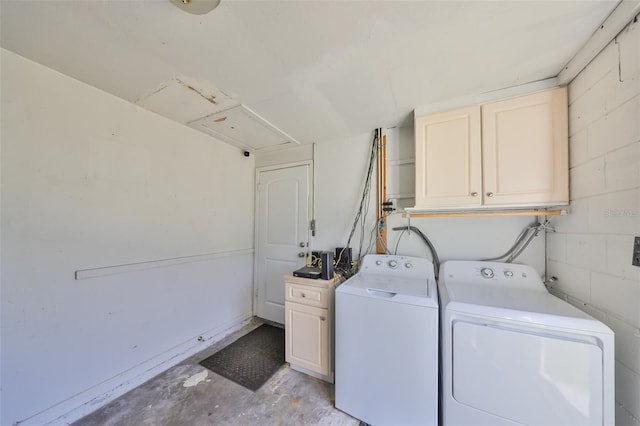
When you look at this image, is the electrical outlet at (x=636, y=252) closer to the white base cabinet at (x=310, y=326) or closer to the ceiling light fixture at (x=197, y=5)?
the white base cabinet at (x=310, y=326)

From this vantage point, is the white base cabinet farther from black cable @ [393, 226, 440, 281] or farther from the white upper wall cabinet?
the white upper wall cabinet

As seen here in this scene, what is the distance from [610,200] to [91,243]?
319 cm

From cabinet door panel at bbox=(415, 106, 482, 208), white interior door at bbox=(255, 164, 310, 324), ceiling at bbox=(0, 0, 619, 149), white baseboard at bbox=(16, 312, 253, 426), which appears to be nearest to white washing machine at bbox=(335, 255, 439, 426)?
cabinet door panel at bbox=(415, 106, 482, 208)

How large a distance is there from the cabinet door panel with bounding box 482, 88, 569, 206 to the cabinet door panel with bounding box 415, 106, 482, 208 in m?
0.07

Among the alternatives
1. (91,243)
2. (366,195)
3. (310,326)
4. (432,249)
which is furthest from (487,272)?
(91,243)

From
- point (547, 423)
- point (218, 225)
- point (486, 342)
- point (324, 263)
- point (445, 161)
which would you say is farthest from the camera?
point (218, 225)

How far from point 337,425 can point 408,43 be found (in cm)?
236

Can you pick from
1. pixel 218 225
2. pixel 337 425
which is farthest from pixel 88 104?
pixel 337 425

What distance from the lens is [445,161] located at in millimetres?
1700

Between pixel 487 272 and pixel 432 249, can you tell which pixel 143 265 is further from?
pixel 487 272

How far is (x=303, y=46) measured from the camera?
121 cm

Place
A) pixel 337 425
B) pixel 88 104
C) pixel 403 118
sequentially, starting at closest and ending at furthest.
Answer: pixel 337 425 < pixel 88 104 < pixel 403 118

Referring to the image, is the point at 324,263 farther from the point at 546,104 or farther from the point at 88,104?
the point at 88,104

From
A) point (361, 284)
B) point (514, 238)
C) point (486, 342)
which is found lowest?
point (486, 342)
